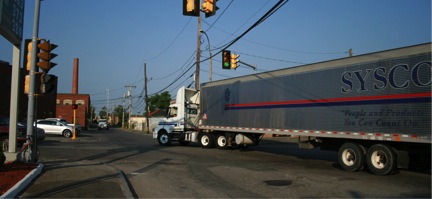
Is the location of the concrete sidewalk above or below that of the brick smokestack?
below

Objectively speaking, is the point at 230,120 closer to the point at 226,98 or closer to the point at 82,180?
the point at 226,98

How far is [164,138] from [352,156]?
1460 centimetres

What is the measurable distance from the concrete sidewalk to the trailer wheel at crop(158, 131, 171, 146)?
514 inches

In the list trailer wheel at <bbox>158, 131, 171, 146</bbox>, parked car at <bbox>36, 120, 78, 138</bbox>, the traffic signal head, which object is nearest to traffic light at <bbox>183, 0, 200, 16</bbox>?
the traffic signal head

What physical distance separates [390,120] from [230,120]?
9.78 meters

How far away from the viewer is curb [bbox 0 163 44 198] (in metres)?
7.68

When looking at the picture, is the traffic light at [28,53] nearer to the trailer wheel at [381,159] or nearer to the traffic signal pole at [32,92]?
the traffic signal pole at [32,92]

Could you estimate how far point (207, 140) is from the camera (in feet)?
75.5

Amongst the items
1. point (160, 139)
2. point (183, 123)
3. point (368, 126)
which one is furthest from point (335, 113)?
point (160, 139)

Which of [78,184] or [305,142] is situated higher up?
[305,142]

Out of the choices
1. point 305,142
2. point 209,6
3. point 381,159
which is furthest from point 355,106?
point 209,6

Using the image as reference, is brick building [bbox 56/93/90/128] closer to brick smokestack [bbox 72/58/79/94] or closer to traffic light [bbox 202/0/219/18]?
brick smokestack [bbox 72/58/79/94]

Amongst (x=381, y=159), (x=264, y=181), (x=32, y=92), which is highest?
(x=32, y=92)

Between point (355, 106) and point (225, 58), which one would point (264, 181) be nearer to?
point (355, 106)
